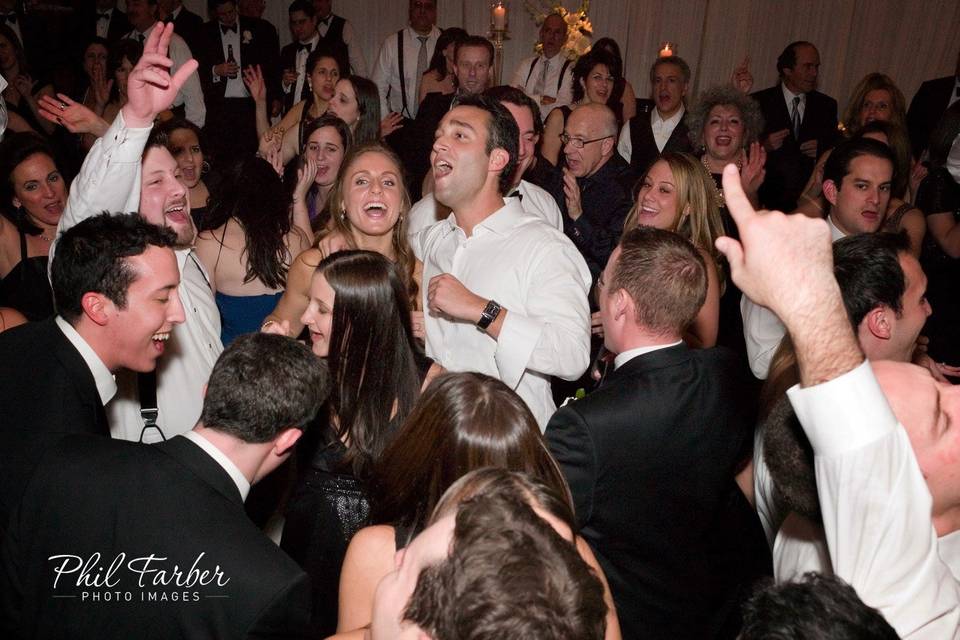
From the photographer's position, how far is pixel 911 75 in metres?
8.74

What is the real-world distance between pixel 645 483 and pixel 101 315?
147cm

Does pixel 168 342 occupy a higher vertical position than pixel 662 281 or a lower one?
lower

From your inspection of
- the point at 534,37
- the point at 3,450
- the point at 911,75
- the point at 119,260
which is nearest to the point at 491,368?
the point at 119,260

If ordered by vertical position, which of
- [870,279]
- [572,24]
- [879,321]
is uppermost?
[572,24]

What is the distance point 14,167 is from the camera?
138 inches

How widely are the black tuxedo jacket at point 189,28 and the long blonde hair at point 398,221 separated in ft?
14.2

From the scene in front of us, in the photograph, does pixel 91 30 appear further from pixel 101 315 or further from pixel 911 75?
pixel 911 75

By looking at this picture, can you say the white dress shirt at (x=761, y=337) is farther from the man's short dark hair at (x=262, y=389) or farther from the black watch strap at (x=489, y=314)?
the man's short dark hair at (x=262, y=389)

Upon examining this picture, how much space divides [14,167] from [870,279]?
339cm

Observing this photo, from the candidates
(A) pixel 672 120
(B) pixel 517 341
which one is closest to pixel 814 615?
(B) pixel 517 341

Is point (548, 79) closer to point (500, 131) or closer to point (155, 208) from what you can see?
point (500, 131)

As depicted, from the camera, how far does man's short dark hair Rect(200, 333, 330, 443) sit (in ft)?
5.70

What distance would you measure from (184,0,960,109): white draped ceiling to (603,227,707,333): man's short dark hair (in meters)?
7.44

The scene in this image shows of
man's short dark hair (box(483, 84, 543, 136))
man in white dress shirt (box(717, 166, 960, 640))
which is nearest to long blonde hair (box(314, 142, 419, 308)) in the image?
man's short dark hair (box(483, 84, 543, 136))
